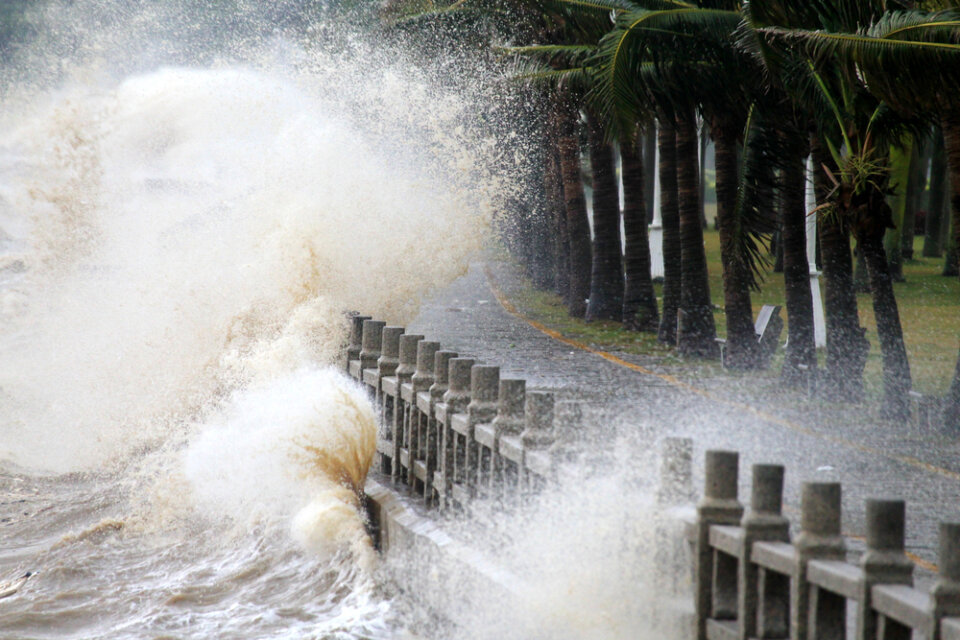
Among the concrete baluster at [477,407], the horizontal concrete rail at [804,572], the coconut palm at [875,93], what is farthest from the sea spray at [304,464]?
the coconut palm at [875,93]

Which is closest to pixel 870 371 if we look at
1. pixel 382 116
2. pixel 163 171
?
pixel 382 116

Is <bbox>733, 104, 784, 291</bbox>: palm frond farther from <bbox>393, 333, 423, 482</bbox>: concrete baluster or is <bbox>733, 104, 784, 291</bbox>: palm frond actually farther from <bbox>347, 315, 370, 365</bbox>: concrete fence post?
<bbox>393, 333, 423, 482</bbox>: concrete baluster

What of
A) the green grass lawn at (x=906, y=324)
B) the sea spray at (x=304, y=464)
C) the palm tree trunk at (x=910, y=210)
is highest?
the palm tree trunk at (x=910, y=210)

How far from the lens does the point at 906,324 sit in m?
23.3

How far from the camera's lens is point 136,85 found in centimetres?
1630

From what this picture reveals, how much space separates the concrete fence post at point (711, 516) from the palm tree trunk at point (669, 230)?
13.8 m

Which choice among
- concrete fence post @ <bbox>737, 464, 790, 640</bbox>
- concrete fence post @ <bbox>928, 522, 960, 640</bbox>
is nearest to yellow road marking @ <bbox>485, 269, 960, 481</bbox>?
concrete fence post @ <bbox>737, 464, 790, 640</bbox>

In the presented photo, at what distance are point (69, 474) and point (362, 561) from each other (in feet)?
16.0

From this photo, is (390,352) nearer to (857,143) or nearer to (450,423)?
(450,423)

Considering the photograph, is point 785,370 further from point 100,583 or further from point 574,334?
point 100,583

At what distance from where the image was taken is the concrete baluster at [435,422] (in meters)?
7.07

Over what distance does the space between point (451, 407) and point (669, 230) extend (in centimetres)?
1298

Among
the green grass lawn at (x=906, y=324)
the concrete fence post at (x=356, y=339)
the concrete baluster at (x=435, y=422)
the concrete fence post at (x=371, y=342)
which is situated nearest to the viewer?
the concrete baluster at (x=435, y=422)

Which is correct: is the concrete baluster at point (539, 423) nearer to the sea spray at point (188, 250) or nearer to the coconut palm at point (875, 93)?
the sea spray at point (188, 250)
